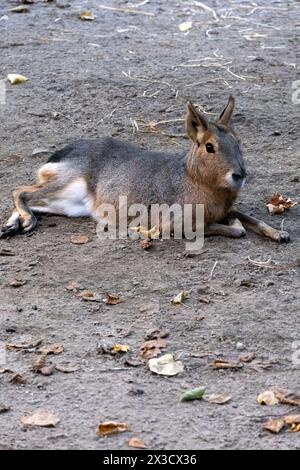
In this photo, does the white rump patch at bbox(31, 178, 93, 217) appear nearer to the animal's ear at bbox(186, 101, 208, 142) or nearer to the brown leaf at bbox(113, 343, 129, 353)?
the animal's ear at bbox(186, 101, 208, 142)

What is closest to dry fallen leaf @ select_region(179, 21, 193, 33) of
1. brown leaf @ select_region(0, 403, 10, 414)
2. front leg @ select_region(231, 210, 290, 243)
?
front leg @ select_region(231, 210, 290, 243)

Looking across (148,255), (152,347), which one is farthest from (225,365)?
(148,255)

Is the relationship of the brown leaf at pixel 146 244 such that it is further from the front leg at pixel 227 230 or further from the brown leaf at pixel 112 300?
the brown leaf at pixel 112 300

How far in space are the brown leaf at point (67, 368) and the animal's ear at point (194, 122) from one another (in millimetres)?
1757

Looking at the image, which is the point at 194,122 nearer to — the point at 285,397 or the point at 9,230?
the point at 9,230

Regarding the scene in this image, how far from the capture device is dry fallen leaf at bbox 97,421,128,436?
3.82 meters

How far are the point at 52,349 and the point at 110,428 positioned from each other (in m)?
0.74

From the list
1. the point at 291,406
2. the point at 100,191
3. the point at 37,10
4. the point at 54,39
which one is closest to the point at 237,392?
the point at 291,406

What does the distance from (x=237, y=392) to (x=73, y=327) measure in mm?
912

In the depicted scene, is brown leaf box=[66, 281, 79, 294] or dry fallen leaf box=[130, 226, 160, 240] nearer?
brown leaf box=[66, 281, 79, 294]

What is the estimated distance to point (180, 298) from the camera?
4938 mm

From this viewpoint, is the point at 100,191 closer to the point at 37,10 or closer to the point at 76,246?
the point at 76,246

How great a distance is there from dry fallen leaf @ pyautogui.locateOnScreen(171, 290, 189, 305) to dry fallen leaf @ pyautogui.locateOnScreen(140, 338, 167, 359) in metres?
0.38

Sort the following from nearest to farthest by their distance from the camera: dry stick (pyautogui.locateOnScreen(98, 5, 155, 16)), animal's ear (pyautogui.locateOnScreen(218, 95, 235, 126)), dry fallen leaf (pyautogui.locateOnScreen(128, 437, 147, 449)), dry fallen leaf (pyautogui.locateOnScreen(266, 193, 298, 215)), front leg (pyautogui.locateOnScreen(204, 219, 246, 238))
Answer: dry fallen leaf (pyautogui.locateOnScreen(128, 437, 147, 449)) < front leg (pyautogui.locateOnScreen(204, 219, 246, 238)) < animal's ear (pyautogui.locateOnScreen(218, 95, 235, 126)) < dry fallen leaf (pyautogui.locateOnScreen(266, 193, 298, 215)) < dry stick (pyautogui.locateOnScreen(98, 5, 155, 16))
